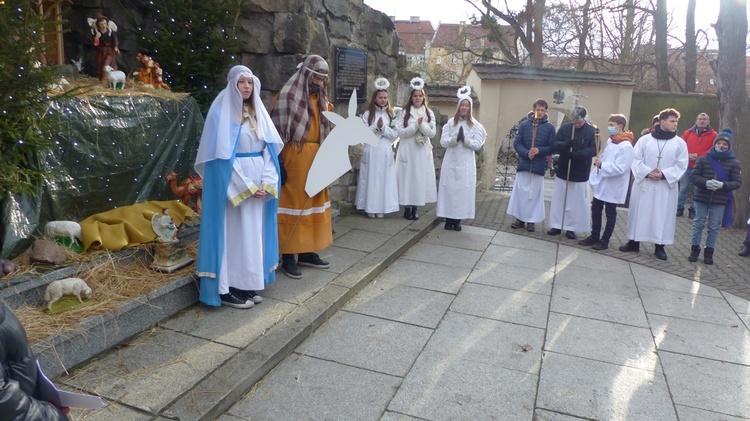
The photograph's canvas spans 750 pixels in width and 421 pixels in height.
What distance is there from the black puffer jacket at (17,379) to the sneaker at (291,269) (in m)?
3.18

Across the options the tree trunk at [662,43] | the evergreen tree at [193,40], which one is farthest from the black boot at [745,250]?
the tree trunk at [662,43]

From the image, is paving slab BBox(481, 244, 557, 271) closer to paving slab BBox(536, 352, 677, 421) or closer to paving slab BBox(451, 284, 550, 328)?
paving slab BBox(451, 284, 550, 328)

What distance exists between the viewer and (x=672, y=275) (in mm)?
6453

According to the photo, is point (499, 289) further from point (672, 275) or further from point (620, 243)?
point (620, 243)

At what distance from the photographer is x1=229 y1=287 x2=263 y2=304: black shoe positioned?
442cm

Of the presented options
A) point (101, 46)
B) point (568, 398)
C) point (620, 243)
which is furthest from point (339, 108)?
point (568, 398)

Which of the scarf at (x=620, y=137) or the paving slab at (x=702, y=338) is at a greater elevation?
the scarf at (x=620, y=137)

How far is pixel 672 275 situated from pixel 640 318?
1824 millimetres

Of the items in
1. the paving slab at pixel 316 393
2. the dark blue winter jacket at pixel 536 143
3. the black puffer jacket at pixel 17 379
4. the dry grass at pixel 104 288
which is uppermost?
the dark blue winter jacket at pixel 536 143

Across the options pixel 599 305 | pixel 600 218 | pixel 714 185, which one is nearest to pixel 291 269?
pixel 599 305

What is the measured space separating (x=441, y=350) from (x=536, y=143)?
4871mm

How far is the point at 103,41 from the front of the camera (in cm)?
530

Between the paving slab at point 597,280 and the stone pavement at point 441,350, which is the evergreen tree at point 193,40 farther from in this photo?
the paving slab at point 597,280

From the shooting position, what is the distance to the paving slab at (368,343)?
12.6 ft
